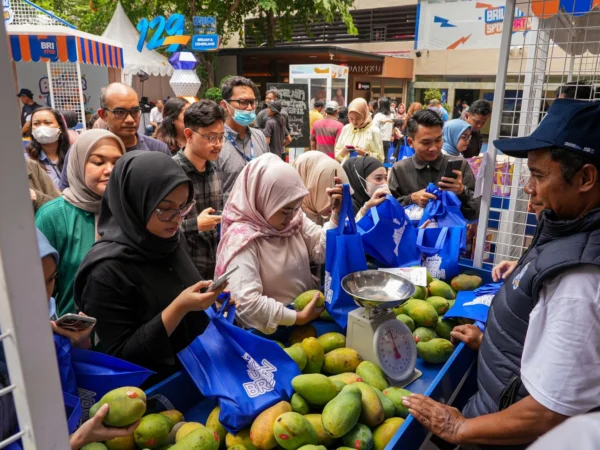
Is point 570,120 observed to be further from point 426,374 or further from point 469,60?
point 469,60

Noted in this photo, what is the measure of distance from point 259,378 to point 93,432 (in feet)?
1.82

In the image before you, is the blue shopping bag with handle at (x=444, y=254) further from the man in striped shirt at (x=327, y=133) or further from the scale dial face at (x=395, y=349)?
the man in striped shirt at (x=327, y=133)

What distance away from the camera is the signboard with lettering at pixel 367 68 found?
19.6m

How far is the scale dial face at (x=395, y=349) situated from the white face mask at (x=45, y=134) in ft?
11.5

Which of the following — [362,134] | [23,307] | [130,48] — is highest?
[130,48]

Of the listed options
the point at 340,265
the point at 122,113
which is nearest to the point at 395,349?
the point at 340,265

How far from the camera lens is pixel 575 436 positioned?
63 cm

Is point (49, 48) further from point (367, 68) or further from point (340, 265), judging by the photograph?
point (367, 68)

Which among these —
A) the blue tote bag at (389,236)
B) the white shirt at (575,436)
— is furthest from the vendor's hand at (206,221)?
the white shirt at (575,436)

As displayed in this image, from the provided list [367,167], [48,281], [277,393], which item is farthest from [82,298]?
[367,167]

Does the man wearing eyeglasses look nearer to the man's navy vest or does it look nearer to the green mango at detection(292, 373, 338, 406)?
the green mango at detection(292, 373, 338, 406)

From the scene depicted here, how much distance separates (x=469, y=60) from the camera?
64.4 ft

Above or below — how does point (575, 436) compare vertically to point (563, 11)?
below

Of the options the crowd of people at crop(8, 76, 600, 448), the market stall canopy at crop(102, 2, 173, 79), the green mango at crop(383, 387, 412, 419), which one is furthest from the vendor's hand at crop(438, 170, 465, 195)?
the market stall canopy at crop(102, 2, 173, 79)
